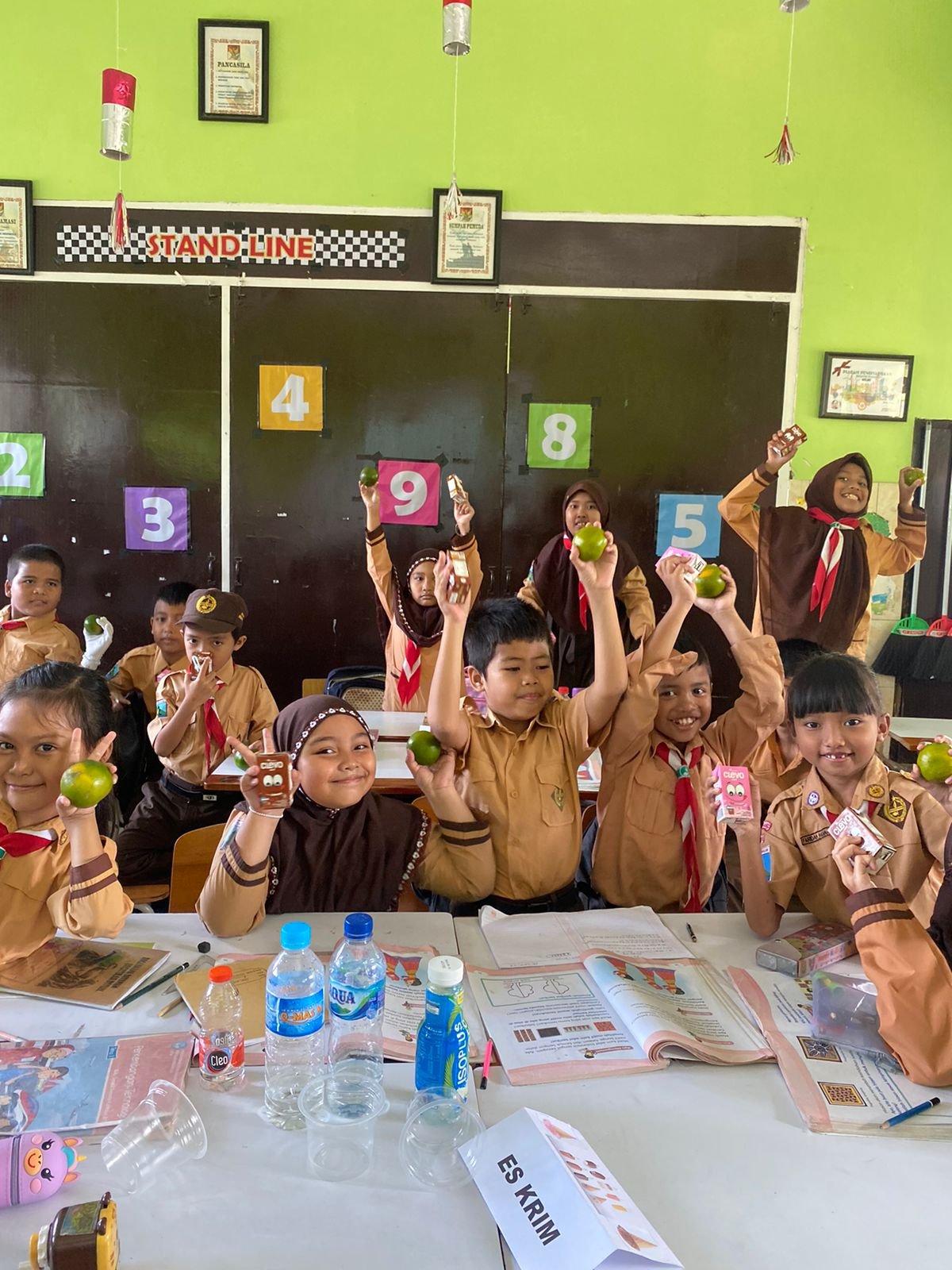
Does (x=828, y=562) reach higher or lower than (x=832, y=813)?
higher

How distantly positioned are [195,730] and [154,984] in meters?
1.77

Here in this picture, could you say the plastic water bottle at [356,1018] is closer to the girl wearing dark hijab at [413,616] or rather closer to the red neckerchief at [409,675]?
the girl wearing dark hijab at [413,616]

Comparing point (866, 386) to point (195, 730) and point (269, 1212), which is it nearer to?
point (195, 730)

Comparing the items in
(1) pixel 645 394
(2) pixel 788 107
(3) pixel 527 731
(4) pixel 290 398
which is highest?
(2) pixel 788 107

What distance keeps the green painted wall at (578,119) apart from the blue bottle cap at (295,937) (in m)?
4.34

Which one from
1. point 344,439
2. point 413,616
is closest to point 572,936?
point 413,616

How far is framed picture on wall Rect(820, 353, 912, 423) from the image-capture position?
456 centimetres

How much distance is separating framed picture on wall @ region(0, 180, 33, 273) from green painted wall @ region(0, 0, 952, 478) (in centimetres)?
12

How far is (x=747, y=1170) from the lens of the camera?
3.54ft

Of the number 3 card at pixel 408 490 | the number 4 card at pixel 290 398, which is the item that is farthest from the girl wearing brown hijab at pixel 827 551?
the number 4 card at pixel 290 398

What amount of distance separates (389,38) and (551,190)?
117 cm

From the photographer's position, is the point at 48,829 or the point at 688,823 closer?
the point at 48,829

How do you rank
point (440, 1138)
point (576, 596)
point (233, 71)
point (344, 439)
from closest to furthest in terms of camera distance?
point (440, 1138), point (576, 596), point (233, 71), point (344, 439)

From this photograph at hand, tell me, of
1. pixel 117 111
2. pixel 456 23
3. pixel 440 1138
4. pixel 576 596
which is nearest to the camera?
pixel 440 1138
